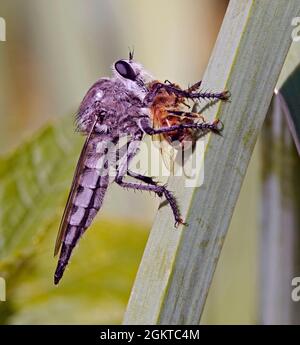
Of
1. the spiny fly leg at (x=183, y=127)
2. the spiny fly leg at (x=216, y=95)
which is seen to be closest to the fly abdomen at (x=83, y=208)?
the spiny fly leg at (x=183, y=127)

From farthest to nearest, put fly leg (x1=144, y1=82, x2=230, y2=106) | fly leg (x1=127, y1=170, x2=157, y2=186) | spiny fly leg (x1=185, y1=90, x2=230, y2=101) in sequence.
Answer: fly leg (x1=127, y1=170, x2=157, y2=186)
fly leg (x1=144, y1=82, x2=230, y2=106)
spiny fly leg (x1=185, y1=90, x2=230, y2=101)

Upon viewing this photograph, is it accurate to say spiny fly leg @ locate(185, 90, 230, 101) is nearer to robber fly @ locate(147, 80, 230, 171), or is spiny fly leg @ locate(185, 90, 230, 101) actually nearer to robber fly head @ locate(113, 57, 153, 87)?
robber fly @ locate(147, 80, 230, 171)

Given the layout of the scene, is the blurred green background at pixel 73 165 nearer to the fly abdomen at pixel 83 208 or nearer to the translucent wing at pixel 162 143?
the fly abdomen at pixel 83 208

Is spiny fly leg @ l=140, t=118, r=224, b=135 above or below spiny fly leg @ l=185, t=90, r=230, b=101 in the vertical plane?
below

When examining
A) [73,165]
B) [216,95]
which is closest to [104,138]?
[73,165]

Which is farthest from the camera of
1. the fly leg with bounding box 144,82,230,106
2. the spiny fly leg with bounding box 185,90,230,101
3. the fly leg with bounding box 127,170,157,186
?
the fly leg with bounding box 127,170,157,186

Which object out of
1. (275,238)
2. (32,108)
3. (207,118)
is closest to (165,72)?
(32,108)

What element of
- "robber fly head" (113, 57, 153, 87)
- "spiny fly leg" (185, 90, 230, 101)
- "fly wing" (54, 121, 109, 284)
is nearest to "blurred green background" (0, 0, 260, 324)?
"fly wing" (54, 121, 109, 284)
